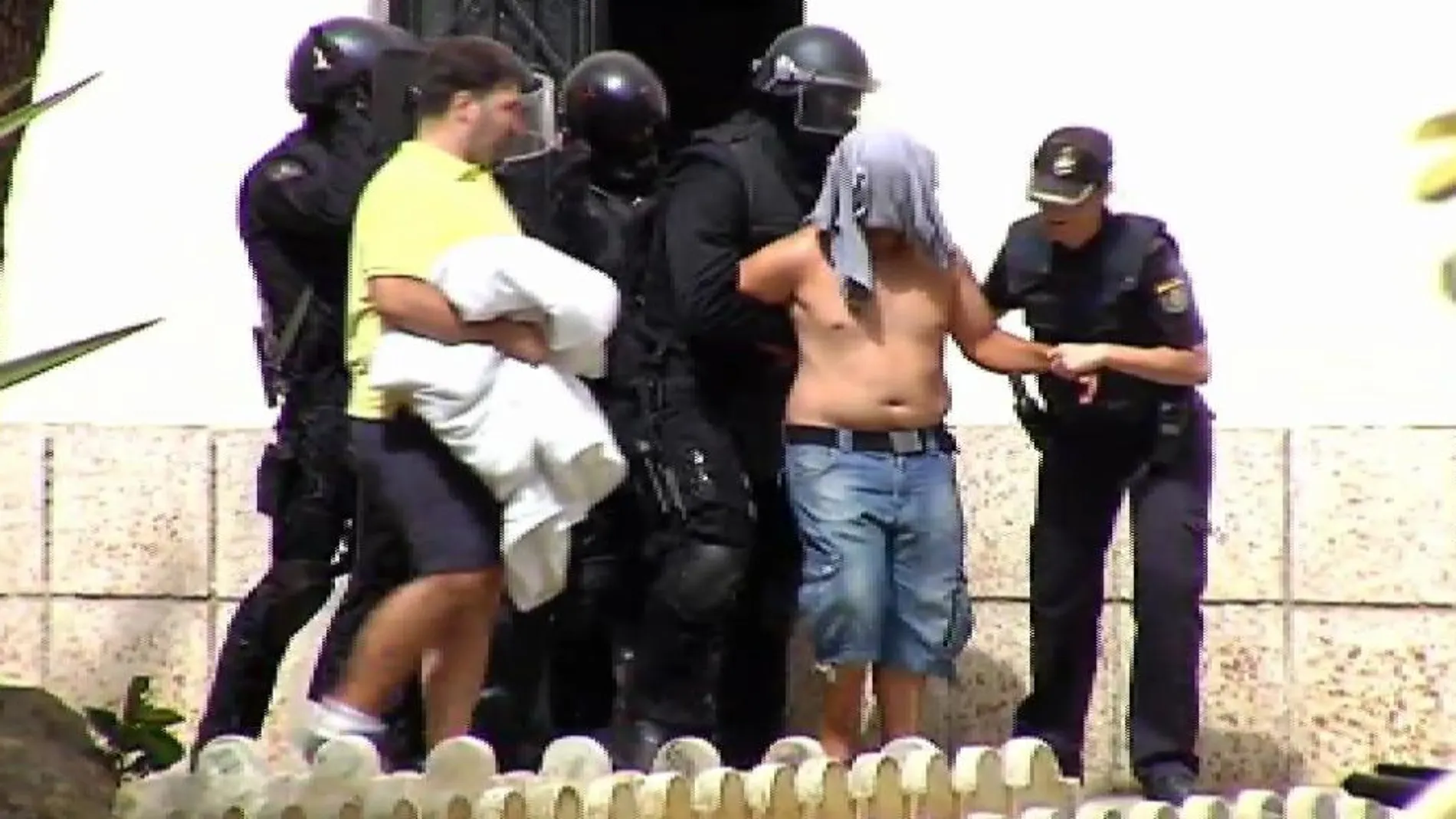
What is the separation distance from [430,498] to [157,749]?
853mm

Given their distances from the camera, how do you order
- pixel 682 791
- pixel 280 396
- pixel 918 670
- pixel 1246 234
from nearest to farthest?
pixel 682 791, pixel 918 670, pixel 280 396, pixel 1246 234

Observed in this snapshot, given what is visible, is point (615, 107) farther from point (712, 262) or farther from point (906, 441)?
point (906, 441)

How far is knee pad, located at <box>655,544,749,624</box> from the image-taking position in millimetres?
6988

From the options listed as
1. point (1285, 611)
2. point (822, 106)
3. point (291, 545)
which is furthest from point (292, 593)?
point (1285, 611)

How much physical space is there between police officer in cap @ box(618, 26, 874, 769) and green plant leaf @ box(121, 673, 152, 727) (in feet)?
3.69

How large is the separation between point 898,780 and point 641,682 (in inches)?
75.1

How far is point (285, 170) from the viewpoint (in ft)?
23.9

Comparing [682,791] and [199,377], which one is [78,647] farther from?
[682,791]

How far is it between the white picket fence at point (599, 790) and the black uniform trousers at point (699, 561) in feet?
5.41

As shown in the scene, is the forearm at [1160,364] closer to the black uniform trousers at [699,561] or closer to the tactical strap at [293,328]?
the black uniform trousers at [699,561]

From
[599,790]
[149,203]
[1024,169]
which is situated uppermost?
[1024,169]

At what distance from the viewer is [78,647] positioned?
28.4 ft

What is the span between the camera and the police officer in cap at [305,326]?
725 centimetres

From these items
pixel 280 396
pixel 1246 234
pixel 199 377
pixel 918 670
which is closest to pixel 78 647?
pixel 199 377
